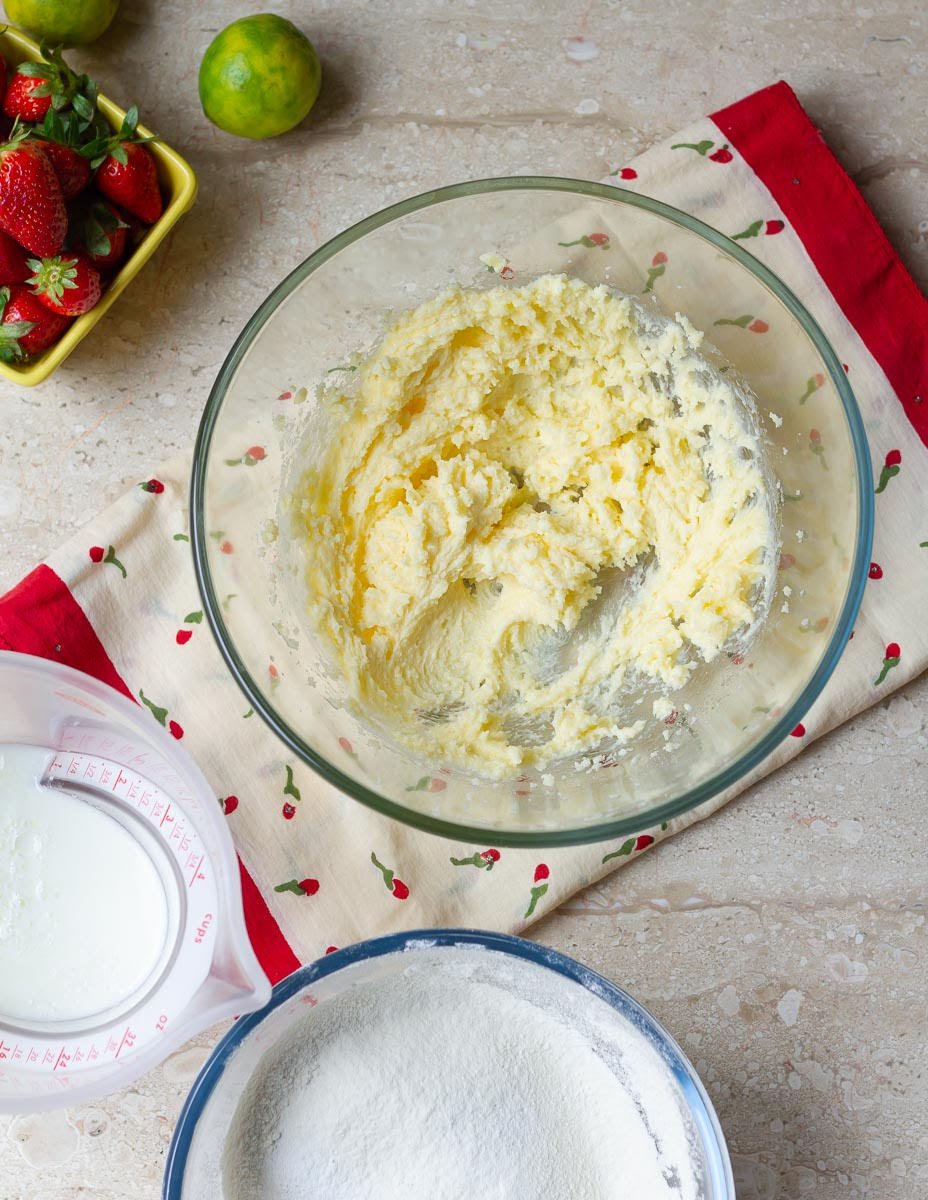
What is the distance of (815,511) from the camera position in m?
1.47

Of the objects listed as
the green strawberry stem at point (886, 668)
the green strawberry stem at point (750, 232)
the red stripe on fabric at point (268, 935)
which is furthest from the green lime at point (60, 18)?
the green strawberry stem at point (886, 668)

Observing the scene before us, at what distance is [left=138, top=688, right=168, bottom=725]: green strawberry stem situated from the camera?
166 centimetres

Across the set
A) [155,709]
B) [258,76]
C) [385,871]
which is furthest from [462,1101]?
[258,76]

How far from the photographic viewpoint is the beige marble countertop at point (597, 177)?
5.61 feet

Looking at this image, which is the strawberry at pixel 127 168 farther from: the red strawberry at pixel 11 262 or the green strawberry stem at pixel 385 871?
the green strawberry stem at pixel 385 871

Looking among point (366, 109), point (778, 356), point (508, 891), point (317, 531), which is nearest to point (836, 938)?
point (508, 891)

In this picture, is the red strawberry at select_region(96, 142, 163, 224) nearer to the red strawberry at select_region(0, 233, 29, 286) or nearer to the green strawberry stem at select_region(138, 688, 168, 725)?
the red strawberry at select_region(0, 233, 29, 286)

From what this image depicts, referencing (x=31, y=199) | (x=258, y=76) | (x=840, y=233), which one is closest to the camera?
(x=31, y=199)

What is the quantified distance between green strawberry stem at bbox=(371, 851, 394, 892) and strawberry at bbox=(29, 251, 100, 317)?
3.02ft

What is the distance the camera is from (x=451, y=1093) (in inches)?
61.2

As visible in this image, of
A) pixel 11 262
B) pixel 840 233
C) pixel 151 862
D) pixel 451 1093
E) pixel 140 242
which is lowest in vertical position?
pixel 451 1093

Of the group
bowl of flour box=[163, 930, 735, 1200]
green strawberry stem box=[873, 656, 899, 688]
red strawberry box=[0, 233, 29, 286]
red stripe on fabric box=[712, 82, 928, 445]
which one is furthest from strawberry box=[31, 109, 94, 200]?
green strawberry stem box=[873, 656, 899, 688]

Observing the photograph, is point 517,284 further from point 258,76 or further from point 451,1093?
point 451,1093

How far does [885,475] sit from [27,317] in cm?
132
